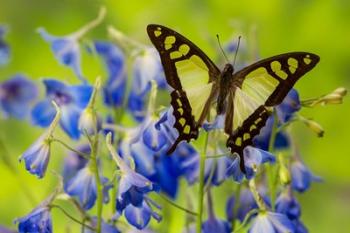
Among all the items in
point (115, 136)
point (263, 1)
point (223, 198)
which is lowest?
point (223, 198)

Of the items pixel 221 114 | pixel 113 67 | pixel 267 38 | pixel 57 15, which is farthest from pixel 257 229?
pixel 57 15

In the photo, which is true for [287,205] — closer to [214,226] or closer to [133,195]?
[214,226]

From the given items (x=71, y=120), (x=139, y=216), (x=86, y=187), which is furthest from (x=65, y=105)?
(x=139, y=216)

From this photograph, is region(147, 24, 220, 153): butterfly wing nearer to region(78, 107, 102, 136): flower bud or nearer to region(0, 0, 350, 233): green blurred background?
region(78, 107, 102, 136): flower bud

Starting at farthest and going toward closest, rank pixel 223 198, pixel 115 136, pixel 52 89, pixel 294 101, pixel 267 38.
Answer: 1. pixel 267 38
2. pixel 223 198
3. pixel 52 89
4. pixel 115 136
5. pixel 294 101

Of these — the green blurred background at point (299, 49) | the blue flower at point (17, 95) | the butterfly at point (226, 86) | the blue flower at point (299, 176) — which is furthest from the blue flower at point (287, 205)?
the green blurred background at point (299, 49)

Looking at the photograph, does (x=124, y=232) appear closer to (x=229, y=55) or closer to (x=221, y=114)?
(x=221, y=114)

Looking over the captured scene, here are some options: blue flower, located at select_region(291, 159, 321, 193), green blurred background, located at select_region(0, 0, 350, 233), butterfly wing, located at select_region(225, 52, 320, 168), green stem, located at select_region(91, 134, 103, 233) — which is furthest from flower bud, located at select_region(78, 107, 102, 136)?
green blurred background, located at select_region(0, 0, 350, 233)
